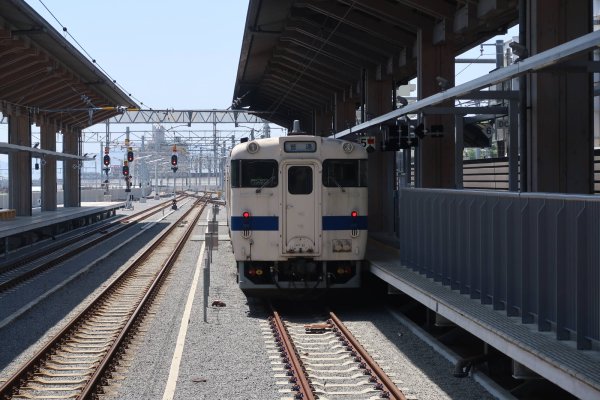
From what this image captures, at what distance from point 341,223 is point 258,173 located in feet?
5.18

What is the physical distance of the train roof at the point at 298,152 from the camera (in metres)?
13.2

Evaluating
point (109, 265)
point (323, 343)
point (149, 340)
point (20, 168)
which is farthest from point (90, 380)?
point (20, 168)

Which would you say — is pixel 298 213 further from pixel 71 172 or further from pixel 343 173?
pixel 71 172

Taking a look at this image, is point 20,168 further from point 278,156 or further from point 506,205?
point 506,205

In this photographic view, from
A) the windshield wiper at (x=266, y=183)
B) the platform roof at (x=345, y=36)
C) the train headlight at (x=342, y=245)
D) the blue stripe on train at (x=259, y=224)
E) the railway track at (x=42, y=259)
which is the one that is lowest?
the railway track at (x=42, y=259)

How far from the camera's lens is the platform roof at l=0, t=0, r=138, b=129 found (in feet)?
63.7

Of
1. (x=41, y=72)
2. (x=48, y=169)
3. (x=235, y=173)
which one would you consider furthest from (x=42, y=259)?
(x=48, y=169)

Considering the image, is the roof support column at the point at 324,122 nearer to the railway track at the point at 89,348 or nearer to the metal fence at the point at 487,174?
the metal fence at the point at 487,174

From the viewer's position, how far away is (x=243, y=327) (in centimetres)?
1194

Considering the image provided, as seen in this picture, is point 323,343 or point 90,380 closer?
point 90,380

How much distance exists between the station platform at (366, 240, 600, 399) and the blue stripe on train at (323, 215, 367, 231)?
2337 millimetres

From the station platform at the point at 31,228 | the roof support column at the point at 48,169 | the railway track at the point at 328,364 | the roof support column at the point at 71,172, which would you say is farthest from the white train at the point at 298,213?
the roof support column at the point at 71,172

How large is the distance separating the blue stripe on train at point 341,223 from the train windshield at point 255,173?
1.06m

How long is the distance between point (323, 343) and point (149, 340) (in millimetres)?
2349
